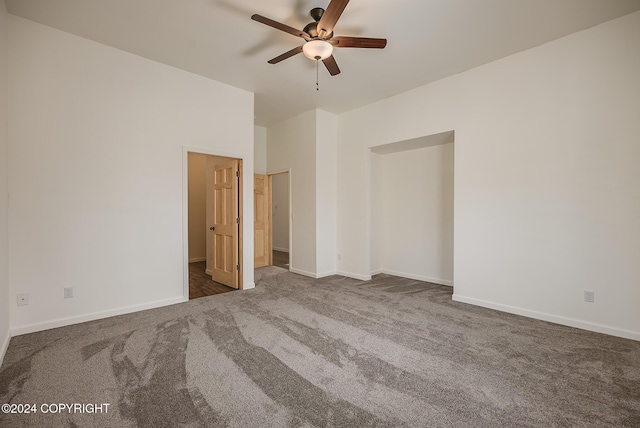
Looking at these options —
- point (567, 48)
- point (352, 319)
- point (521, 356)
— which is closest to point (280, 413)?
point (352, 319)

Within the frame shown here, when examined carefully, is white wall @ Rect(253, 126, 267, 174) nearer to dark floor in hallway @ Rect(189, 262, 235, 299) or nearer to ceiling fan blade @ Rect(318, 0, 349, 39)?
dark floor in hallway @ Rect(189, 262, 235, 299)

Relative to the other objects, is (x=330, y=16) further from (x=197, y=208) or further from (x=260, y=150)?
(x=197, y=208)

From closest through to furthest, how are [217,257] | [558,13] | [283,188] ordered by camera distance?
[558,13] < [217,257] < [283,188]

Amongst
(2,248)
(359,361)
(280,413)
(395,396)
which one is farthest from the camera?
(2,248)

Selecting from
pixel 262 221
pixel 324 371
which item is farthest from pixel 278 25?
pixel 262 221

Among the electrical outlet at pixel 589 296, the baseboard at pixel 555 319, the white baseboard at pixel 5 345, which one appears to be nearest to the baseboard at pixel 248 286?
the white baseboard at pixel 5 345

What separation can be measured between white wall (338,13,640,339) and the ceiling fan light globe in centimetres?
218

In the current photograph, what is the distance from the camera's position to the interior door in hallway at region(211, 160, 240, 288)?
4.48 meters

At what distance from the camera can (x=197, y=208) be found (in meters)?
7.20

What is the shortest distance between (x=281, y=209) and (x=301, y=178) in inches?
146

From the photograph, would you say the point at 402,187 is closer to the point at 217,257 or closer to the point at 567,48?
the point at 567,48

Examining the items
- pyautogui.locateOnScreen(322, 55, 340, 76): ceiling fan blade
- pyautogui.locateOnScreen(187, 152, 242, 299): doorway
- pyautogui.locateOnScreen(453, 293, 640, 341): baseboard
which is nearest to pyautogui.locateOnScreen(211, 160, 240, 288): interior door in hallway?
pyautogui.locateOnScreen(187, 152, 242, 299): doorway

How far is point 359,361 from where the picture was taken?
2328 millimetres

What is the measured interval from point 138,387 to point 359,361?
5.26 ft
